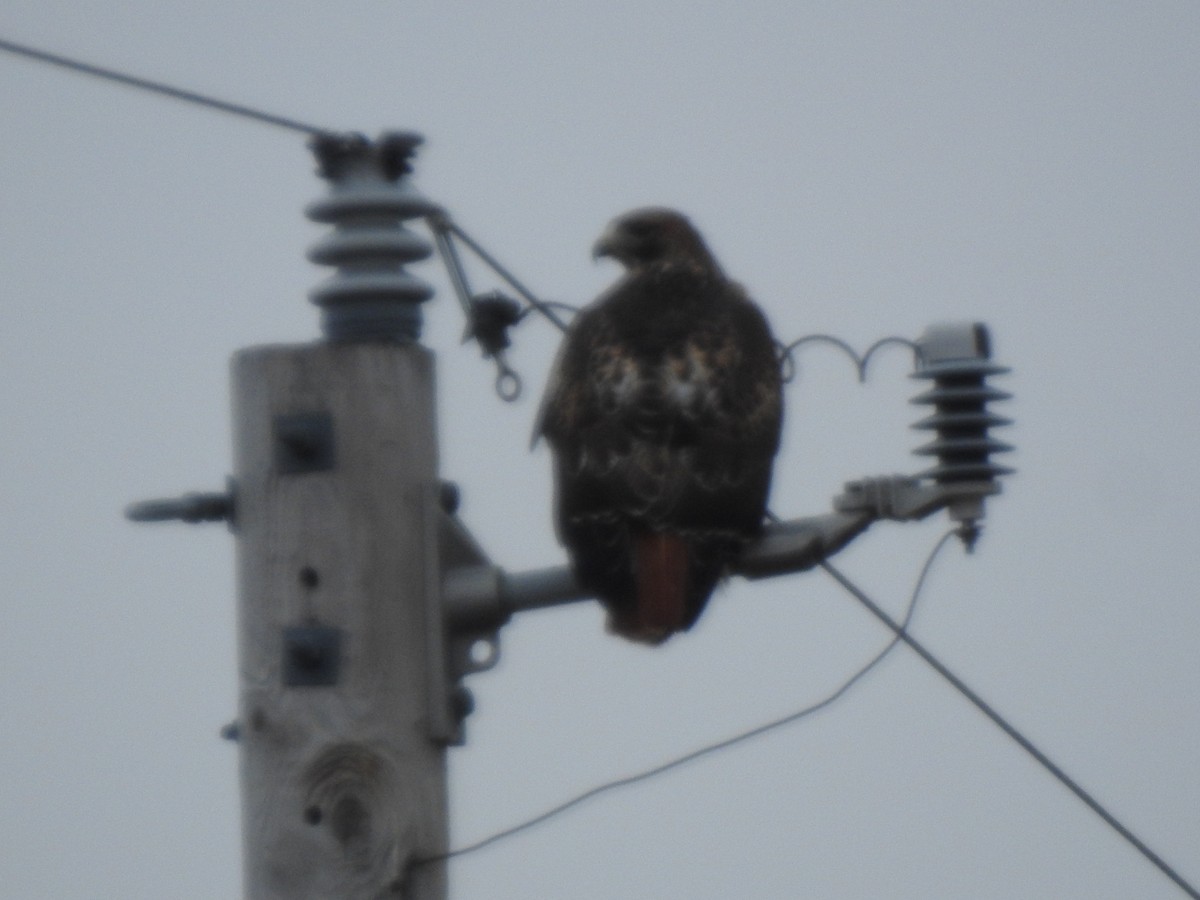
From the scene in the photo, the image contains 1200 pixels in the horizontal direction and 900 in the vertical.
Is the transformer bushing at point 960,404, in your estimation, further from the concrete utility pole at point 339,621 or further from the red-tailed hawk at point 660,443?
the concrete utility pole at point 339,621

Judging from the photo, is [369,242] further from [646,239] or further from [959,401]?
[646,239]

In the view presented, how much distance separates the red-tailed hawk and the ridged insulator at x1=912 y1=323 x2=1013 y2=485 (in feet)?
1.87

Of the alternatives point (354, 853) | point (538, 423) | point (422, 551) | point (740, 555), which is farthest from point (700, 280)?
point (354, 853)

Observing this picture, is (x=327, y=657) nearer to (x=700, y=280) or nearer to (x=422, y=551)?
(x=422, y=551)

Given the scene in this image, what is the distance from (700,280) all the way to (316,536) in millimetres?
2289

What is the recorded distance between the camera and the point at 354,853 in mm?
4691

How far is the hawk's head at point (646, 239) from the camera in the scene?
7.49 meters

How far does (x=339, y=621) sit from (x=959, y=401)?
158cm

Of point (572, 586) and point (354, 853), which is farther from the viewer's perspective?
point (572, 586)

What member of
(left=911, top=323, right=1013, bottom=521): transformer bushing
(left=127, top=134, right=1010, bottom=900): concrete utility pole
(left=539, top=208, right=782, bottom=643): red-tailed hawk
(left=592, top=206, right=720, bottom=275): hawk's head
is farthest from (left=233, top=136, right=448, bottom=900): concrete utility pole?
(left=592, top=206, right=720, bottom=275): hawk's head

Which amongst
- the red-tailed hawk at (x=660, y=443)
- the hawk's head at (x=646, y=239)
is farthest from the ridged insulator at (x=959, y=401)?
the hawk's head at (x=646, y=239)

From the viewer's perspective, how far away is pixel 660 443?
18.3 feet

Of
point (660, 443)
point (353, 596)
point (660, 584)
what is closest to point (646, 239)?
point (660, 443)

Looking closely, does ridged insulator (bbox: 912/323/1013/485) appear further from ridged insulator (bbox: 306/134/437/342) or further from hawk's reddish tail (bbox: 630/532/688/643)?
ridged insulator (bbox: 306/134/437/342)
